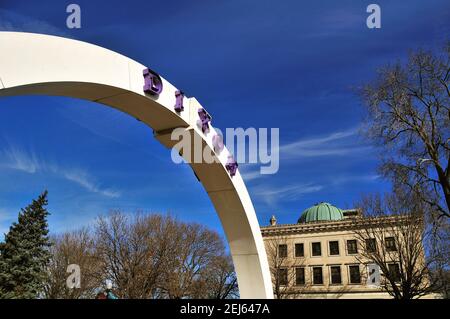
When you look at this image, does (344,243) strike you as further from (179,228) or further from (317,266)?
(179,228)

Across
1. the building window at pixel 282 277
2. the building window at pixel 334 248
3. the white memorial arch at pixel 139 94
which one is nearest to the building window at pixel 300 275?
the building window at pixel 334 248

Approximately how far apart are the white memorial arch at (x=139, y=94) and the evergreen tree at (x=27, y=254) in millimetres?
21837

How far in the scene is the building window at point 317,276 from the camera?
165ft

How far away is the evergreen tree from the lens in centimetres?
2906

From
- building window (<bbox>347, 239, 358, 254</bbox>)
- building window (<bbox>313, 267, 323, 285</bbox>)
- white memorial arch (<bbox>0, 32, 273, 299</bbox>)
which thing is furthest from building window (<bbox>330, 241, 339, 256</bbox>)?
white memorial arch (<bbox>0, 32, 273, 299</bbox>)

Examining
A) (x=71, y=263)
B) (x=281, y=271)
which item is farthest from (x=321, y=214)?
(x=71, y=263)

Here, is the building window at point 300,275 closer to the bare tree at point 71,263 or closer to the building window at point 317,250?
the building window at point 317,250

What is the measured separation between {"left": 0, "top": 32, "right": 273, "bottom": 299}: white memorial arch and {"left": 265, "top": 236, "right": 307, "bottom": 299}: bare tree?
29.4 metres

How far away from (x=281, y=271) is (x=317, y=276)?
1047 cm

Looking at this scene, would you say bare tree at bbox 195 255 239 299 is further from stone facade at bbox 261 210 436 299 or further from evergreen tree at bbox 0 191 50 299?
evergreen tree at bbox 0 191 50 299

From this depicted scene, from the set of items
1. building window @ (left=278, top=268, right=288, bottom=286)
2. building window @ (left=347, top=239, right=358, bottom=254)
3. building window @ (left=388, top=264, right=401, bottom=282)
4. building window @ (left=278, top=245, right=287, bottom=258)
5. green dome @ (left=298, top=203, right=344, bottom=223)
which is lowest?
building window @ (left=388, top=264, right=401, bottom=282)

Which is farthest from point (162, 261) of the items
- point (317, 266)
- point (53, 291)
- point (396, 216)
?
point (317, 266)

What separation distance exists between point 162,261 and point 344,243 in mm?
26660

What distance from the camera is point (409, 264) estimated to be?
25.5 m
